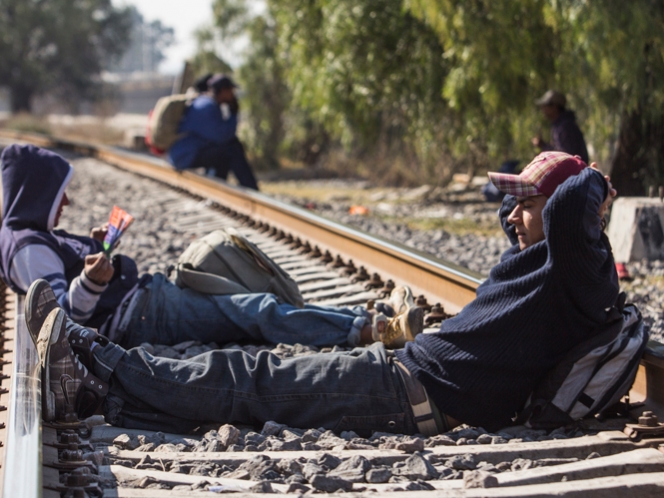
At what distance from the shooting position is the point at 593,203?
2.83 metres

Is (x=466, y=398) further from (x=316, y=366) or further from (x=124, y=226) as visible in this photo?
(x=124, y=226)

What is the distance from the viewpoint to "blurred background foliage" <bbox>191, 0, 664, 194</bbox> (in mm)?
8164

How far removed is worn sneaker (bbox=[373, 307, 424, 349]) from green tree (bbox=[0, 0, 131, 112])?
43.5 m

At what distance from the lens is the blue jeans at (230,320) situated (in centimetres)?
415

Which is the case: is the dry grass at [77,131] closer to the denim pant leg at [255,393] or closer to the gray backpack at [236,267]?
the gray backpack at [236,267]

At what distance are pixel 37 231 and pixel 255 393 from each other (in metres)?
1.67

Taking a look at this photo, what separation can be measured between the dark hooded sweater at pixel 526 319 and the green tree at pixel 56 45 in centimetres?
4450

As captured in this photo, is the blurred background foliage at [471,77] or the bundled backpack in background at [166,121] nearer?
the blurred background foliage at [471,77]

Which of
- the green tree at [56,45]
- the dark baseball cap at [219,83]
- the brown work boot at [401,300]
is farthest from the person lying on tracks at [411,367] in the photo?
the green tree at [56,45]

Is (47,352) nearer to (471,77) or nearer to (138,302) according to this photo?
(138,302)

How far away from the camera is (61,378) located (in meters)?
3.05

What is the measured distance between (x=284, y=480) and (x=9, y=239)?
2.23 meters

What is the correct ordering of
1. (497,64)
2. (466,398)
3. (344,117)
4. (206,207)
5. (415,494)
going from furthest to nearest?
1. (344,117)
2. (497,64)
3. (206,207)
4. (466,398)
5. (415,494)

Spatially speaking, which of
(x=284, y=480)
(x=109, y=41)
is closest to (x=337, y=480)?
Result: (x=284, y=480)
